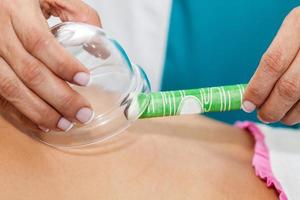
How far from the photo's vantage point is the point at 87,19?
37.3 inches

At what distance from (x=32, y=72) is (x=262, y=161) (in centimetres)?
47

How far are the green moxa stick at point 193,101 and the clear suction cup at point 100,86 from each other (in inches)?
0.7

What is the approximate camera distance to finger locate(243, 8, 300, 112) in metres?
0.79

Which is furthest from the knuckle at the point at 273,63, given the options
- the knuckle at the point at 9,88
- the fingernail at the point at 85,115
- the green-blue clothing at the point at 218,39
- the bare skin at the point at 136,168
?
the green-blue clothing at the point at 218,39

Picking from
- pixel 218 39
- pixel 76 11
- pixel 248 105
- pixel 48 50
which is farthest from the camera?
pixel 218 39

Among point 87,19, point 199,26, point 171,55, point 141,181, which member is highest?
point 87,19

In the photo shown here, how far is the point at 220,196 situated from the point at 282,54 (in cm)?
26

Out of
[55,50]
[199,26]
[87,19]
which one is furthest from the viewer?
[199,26]

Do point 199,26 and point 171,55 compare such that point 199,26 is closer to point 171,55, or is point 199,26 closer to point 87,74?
point 171,55

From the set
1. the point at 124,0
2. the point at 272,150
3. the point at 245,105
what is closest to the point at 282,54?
the point at 245,105

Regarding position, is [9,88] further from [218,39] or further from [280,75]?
[218,39]

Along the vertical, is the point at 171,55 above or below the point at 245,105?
below

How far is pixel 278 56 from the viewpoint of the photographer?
2.58 ft

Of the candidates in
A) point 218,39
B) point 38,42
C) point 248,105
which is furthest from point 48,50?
point 218,39
